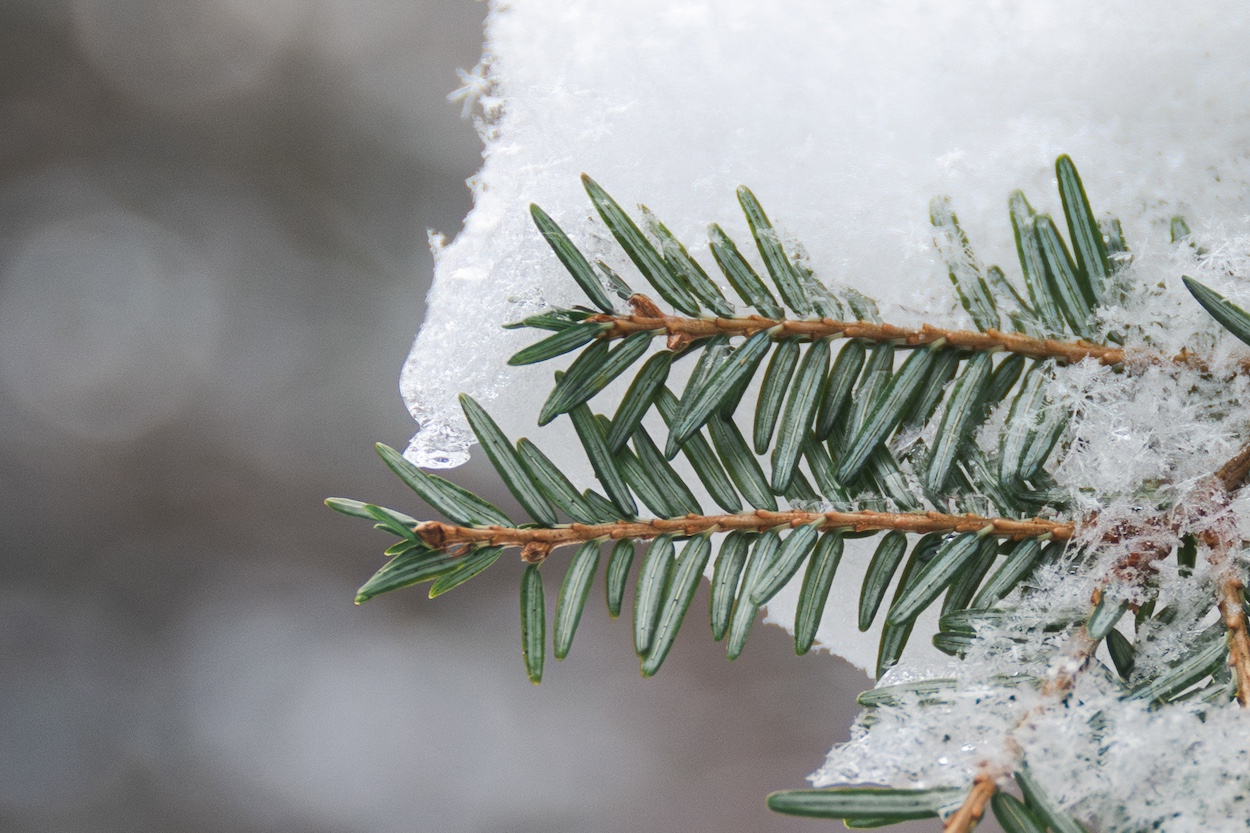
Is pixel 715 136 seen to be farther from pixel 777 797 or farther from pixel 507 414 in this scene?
pixel 777 797

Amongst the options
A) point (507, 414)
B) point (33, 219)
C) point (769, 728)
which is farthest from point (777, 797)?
point (33, 219)

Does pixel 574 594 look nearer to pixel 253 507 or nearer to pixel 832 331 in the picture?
pixel 832 331

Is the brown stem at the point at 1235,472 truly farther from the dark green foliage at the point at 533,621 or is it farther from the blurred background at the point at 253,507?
the blurred background at the point at 253,507

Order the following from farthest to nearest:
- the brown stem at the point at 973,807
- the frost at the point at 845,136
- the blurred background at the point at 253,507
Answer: the blurred background at the point at 253,507
the frost at the point at 845,136
the brown stem at the point at 973,807

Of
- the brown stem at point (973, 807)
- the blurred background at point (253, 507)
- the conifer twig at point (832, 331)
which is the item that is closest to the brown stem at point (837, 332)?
the conifer twig at point (832, 331)

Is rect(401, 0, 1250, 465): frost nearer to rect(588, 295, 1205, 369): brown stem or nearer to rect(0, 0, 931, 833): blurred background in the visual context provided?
rect(588, 295, 1205, 369): brown stem

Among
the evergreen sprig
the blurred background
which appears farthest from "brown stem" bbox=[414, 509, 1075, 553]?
the blurred background

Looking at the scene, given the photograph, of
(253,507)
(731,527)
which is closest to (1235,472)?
(731,527)
